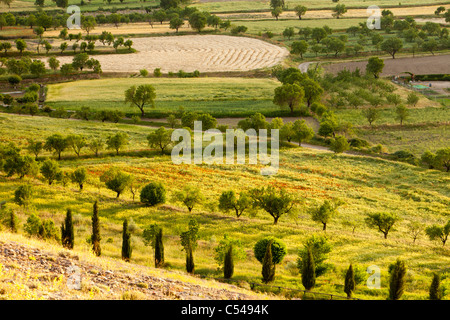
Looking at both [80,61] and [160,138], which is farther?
[80,61]

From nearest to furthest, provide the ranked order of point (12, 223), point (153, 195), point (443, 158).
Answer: point (12, 223) → point (153, 195) → point (443, 158)

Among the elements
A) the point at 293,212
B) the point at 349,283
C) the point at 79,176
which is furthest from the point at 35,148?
the point at 349,283

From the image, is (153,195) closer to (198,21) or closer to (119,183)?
(119,183)

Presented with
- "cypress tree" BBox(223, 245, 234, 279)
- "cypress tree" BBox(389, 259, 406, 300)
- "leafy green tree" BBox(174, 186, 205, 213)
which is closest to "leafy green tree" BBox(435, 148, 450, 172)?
"leafy green tree" BBox(174, 186, 205, 213)

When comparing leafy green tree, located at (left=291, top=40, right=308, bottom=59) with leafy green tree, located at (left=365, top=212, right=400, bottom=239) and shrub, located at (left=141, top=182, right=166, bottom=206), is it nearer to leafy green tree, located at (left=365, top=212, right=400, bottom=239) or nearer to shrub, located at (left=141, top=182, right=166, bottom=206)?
shrub, located at (left=141, top=182, right=166, bottom=206)

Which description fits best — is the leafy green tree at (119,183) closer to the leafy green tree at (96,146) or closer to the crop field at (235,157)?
the crop field at (235,157)

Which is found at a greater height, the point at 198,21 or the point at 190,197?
the point at 198,21

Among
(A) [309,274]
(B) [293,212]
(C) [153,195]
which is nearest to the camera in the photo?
(A) [309,274]

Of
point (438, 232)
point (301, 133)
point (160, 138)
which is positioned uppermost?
point (160, 138)
